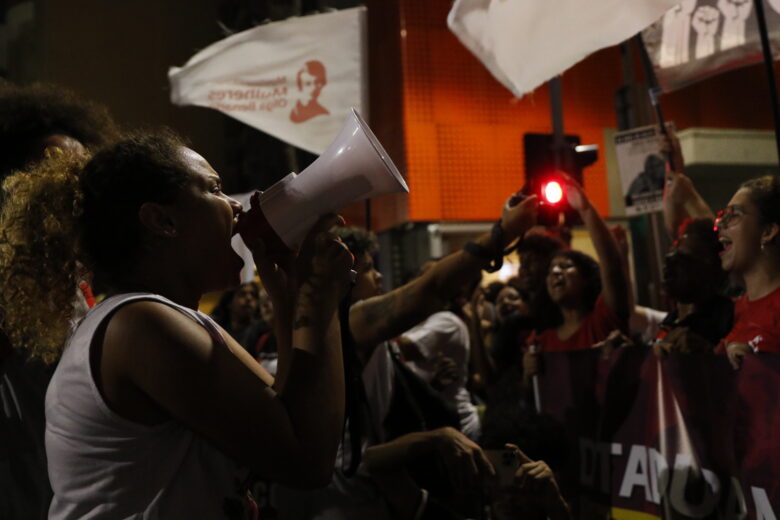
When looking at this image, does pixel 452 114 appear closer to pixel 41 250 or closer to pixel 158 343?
pixel 41 250

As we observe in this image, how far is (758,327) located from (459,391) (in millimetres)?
1879

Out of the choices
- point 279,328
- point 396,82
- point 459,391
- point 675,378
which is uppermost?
point 396,82

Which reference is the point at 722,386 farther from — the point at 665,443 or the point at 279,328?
the point at 279,328

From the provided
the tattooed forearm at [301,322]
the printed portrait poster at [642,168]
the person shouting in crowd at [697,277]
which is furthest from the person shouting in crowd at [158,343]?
the printed portrait poster at [642,168]

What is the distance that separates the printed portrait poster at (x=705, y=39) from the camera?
153 inches

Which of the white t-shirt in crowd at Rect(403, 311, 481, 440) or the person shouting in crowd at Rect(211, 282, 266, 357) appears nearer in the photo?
the white t-shirt in crowd at Rect(403, 311, 481, 440)

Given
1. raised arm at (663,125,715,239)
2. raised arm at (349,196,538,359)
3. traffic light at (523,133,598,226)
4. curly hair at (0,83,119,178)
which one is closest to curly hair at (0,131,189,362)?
curly hair at (0,83,119,178)

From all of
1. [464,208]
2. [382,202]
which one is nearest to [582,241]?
[464,208]

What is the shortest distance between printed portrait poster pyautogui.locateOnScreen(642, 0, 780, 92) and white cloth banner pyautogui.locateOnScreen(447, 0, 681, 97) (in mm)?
782

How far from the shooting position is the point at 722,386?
2.77 meters

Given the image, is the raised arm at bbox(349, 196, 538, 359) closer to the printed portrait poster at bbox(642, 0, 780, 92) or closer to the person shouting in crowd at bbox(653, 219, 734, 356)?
Answer: the person shouting in crowd at bbox(653, 219, 734, 356)

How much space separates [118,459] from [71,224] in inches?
20.5

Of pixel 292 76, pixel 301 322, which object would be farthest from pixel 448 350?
pixel 301 322

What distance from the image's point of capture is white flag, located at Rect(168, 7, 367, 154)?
589cm
